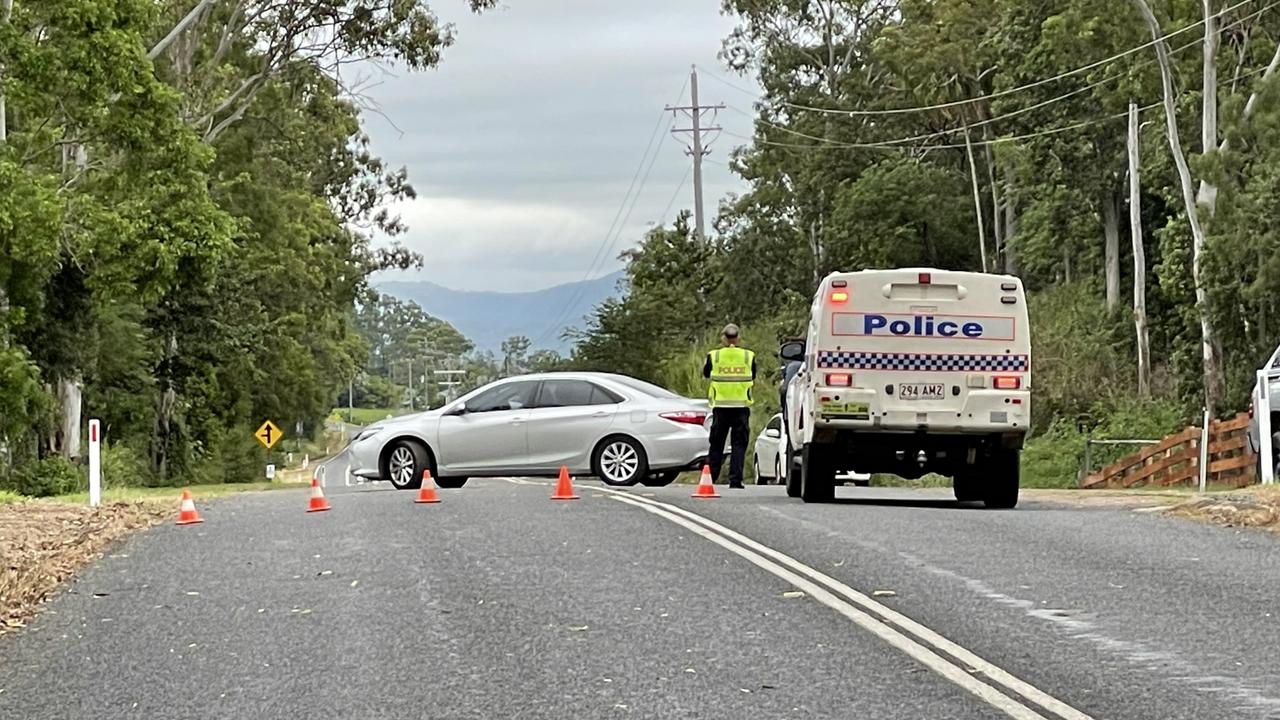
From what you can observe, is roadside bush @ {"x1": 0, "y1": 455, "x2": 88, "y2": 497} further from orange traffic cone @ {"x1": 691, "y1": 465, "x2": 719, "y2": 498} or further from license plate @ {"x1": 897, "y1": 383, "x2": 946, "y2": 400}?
license plate @ {"x1": 897, "y1": 383, "x2": 946, "y2": 400}

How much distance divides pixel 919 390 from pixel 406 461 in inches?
290

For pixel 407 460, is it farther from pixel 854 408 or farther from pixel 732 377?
pixel 854 408

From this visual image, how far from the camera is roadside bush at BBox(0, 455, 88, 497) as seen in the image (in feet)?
108

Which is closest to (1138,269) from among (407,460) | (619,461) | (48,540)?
(619,461)

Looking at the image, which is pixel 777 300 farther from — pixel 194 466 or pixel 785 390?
pixel 785 390

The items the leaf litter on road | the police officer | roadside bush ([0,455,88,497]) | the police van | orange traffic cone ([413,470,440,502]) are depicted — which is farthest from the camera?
roadside bush ([0,455,88,497])

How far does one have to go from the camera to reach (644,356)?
6234cm

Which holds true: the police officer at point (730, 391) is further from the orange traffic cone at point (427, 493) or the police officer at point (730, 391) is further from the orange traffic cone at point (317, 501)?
the orange traffic cone at point (317, 501)

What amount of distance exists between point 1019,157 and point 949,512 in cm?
3693

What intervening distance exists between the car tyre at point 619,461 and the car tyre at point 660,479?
0.39 metres

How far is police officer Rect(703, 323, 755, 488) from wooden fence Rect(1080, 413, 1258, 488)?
8.70 metres

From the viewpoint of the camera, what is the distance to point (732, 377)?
19.1 meters

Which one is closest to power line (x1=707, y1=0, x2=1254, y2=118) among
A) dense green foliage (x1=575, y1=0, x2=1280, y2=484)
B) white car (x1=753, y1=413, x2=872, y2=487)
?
dense green foliage (x1=575, y1=0, x2=1280, y2=484)

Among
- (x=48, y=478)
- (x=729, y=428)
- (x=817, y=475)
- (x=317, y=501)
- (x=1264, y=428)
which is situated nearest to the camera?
(x=317, y=501)
